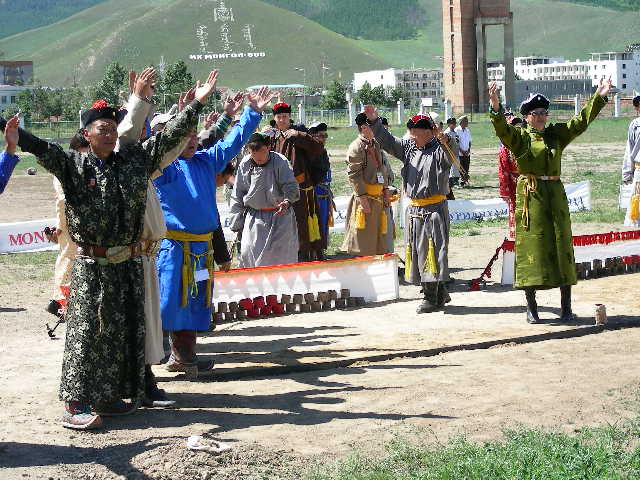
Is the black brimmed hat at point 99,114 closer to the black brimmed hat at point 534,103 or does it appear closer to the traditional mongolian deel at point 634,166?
the black brimmed hat at point 534,103

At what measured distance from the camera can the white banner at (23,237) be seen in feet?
51.2

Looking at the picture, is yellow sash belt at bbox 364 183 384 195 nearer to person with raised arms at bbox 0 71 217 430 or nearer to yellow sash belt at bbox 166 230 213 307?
yellow sash belt at bbox 166 230 213 307

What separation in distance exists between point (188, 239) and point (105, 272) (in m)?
1.24

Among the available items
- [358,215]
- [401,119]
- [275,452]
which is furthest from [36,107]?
[275,452]

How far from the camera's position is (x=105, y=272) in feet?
22.0

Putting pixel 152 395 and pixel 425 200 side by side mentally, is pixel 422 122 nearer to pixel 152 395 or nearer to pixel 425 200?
pixel 425 200

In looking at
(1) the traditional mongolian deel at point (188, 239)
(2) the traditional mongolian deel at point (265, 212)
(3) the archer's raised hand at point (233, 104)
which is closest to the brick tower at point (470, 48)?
(2) the traditional mongolian deel at point (265, 212)

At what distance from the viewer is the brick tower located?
3834 inches

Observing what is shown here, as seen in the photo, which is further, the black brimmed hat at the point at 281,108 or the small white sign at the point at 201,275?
the black brimmed hat at the point at 281,108

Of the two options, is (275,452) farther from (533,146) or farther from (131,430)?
(533,146)

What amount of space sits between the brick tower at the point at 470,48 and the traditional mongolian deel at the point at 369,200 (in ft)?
274

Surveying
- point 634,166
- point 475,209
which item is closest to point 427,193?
Answer: point 634,166

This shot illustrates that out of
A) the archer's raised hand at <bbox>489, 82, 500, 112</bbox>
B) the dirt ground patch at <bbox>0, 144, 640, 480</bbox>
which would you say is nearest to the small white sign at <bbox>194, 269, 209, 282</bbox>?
the dirt ground patch at <bbox>0, 144, 640, 480</bbox>

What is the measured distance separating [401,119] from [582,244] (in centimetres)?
5042
